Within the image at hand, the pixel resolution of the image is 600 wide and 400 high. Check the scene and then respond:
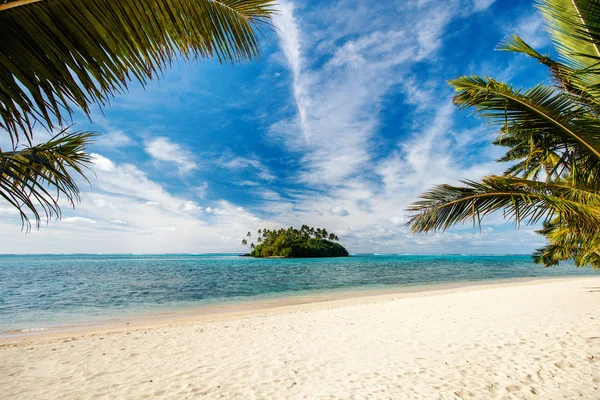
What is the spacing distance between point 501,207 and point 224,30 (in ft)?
15.3

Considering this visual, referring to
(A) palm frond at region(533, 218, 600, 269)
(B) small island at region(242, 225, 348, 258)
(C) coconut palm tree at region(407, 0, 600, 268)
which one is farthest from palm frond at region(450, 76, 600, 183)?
(B) small island at region(242, 225, 348, 258)

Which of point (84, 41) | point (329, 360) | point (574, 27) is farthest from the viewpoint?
point (329, 360)

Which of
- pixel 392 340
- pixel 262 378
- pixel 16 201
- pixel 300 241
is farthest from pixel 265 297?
pixel 300 241

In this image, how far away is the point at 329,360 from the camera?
538 centimetres

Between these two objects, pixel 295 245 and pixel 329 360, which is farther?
pixel 295 245

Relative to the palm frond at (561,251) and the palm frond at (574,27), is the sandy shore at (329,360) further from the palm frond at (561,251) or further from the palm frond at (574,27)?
the palm frond at (574,27)

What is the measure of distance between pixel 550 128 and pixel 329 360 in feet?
16.2

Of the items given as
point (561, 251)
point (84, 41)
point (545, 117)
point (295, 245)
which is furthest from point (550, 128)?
point (295, 245)

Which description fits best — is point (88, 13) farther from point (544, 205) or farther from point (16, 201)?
point (544, 205)

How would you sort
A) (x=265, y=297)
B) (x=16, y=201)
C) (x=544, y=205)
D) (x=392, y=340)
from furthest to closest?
(x=265, y=297) < (x=392, y=340) < (x=544, y=205) < (x=16, y=201)

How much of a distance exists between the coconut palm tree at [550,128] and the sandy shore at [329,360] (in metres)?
2.30

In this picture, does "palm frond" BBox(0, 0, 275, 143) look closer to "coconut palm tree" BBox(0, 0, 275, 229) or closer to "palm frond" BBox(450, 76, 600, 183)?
"coconut palm tree" BBox(0, 0, 275, 229)

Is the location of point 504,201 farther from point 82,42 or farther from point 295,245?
point 295,245

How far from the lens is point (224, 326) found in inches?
349
